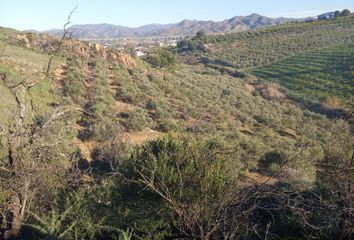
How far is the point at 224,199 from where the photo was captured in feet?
17.6

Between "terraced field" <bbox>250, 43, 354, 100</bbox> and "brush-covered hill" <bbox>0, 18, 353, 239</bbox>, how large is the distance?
5.32 metres

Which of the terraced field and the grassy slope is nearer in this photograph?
the grassy slope

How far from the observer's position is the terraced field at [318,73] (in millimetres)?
Result: 48188

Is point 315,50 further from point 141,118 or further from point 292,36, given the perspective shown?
point 141,118

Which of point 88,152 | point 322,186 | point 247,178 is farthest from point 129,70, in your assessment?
point 322,186

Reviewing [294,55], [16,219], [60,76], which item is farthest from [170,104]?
[294,55]

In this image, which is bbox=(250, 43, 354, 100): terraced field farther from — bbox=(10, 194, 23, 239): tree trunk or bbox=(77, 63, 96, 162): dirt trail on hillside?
bbox=(10, 194, 23, 239): tree trunk

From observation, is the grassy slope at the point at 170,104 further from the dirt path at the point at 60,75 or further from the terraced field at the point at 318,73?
the terraced field at the point at 318,73

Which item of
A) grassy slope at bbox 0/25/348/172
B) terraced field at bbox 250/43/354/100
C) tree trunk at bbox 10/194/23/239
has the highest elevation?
tree trunk at bbox 10/194/23/239

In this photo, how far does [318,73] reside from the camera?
56.6 meters

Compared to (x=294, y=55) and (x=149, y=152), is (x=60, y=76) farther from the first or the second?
(x=294, y=55)

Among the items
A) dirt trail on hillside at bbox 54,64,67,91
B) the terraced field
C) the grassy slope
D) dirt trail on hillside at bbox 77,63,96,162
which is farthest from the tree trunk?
the terraced field

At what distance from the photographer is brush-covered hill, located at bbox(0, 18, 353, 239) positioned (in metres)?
6.47

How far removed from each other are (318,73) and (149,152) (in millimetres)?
50965
